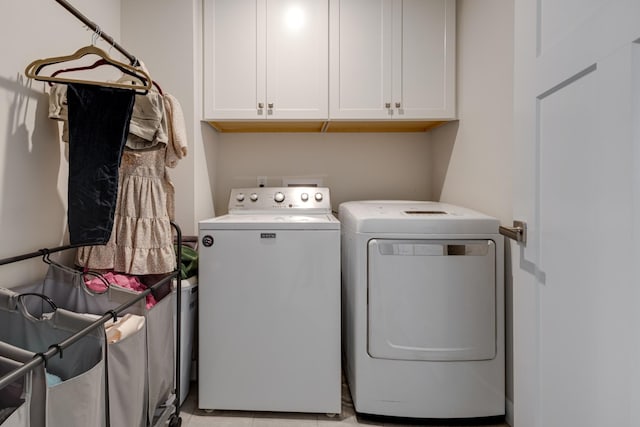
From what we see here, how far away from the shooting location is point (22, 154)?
133cm

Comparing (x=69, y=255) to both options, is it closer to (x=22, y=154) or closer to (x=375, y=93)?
(x=22, y=154)

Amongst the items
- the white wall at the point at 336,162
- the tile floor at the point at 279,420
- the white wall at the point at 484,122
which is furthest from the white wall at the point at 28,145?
the white wall at the point at 484,122

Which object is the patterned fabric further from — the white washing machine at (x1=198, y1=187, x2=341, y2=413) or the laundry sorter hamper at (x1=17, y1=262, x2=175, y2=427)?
the white washing machine at (x1=198, y1=187, x2=341, y2=413)

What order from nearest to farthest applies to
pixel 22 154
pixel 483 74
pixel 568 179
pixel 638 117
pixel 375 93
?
pixel 638 117 → pixel 568 179 → pixel 22 154 → pixel 483 74 → pixel 375 93

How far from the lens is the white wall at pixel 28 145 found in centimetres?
126

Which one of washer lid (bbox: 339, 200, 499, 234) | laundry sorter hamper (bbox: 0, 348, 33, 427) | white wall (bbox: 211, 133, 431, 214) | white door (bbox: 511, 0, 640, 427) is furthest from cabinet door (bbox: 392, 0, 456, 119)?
laundry sorter hamper (bbox: 0, 348, 33, 427)

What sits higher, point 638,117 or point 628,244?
point 638,117

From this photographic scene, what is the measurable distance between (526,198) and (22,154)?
1718mm

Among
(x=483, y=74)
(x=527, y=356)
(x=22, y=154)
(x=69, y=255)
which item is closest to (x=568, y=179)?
(x=527, y=356)

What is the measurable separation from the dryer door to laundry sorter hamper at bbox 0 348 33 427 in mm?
1240

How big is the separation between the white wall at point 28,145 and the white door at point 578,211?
1687 mm

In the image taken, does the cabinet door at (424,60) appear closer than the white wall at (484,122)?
No

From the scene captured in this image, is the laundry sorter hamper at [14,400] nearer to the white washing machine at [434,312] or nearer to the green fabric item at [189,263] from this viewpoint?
the green fabric item at [189,263]

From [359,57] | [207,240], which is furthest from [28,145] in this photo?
[359,57]
